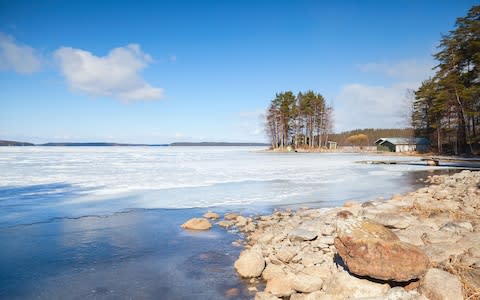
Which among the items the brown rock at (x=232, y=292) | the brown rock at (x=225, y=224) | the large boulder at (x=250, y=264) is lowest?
the brown rock at (x=232, y=292)

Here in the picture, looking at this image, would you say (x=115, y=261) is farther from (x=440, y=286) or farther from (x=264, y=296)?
(x=440, y=286)

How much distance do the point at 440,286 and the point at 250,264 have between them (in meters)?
3.17

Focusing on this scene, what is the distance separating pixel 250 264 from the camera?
6.17 m

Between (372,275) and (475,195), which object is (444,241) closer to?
(372,275)

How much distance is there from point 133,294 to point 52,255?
9.66 ft

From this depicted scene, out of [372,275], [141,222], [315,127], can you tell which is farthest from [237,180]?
[315,127]

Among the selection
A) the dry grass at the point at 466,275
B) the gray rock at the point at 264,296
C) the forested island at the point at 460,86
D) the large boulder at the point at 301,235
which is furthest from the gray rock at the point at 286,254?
the forested island at the point at 460,86

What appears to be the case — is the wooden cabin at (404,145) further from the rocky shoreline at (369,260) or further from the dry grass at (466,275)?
the dry grass at (466,275)

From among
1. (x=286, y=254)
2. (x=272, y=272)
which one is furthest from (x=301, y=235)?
(x=272, y=272)

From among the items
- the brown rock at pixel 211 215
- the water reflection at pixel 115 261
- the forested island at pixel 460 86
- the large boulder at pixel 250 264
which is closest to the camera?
the water reflection at pixel 115 261

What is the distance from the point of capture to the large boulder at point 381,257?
4707mm

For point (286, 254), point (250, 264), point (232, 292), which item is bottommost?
point (232, 292)

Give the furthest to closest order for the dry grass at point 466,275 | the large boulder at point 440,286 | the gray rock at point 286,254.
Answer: the gray rock at point 286,254 → the dry grass at point 466,275 → the large boulder at point 440,286

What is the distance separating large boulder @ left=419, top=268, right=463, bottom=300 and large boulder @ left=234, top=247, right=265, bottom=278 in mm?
2784
